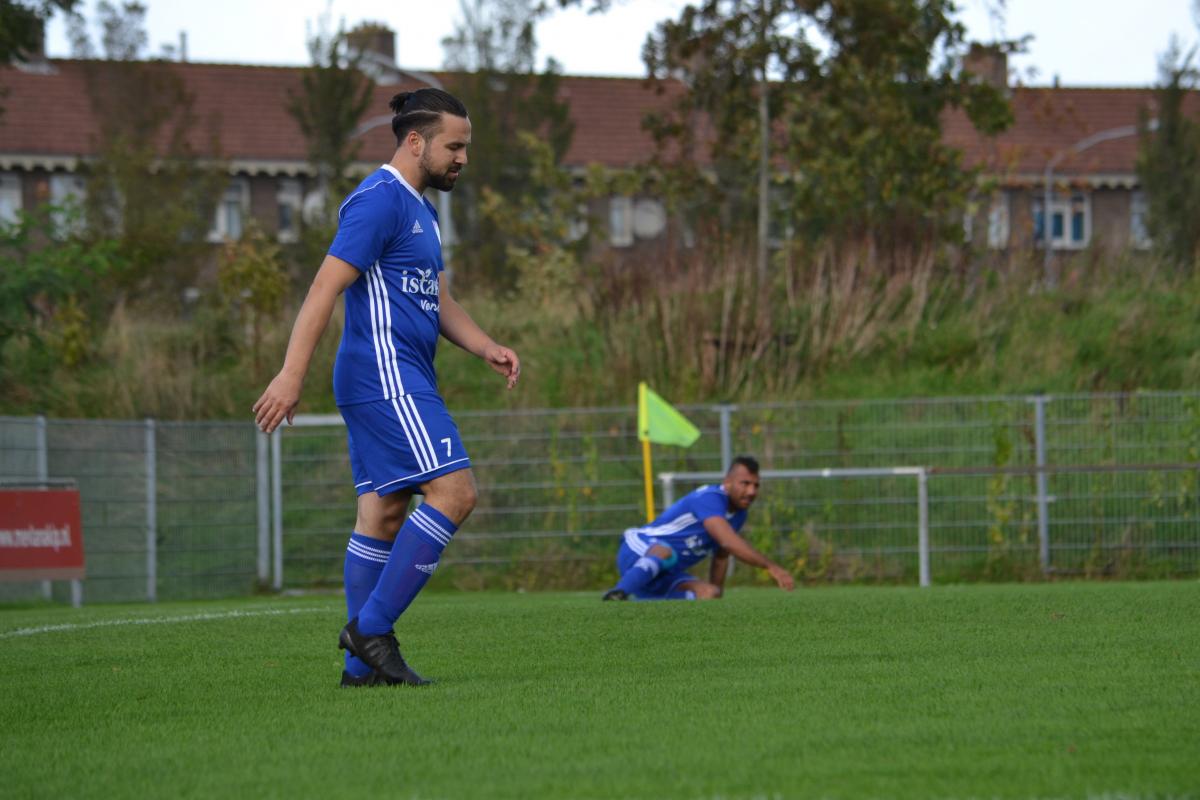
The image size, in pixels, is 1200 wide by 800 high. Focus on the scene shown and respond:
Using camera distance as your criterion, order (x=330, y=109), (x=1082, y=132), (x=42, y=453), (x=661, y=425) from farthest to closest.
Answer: (x=1082, y=132) < (x=330, y=109) < (x=661, y=425) < (x=42, y=453)

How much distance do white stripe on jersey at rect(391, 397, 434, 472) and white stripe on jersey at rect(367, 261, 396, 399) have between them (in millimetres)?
48

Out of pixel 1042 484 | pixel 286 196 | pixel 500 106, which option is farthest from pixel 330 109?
pixel 1042 484

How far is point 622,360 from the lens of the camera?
2138 cm

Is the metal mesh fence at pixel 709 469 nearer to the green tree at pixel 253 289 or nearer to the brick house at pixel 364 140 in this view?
the green tree at pixel 253 289

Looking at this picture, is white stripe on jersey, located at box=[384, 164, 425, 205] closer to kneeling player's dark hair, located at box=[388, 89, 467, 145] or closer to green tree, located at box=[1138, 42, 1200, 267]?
kneeling player's dark hair, located at box=[388, 89, 467, 145]

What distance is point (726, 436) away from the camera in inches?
723

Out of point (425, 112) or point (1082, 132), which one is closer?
point (425, 112)

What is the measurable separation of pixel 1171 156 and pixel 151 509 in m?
26.5

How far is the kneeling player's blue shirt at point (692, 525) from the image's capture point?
12172 millimetres

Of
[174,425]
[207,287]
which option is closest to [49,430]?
[174,425]

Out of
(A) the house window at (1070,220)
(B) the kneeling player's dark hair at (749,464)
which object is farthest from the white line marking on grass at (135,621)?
(A) the house window at (1070,220)

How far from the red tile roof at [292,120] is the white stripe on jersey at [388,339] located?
36670mm

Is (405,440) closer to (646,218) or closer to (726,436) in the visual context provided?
(726,436)

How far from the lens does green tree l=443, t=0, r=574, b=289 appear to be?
3891cm
